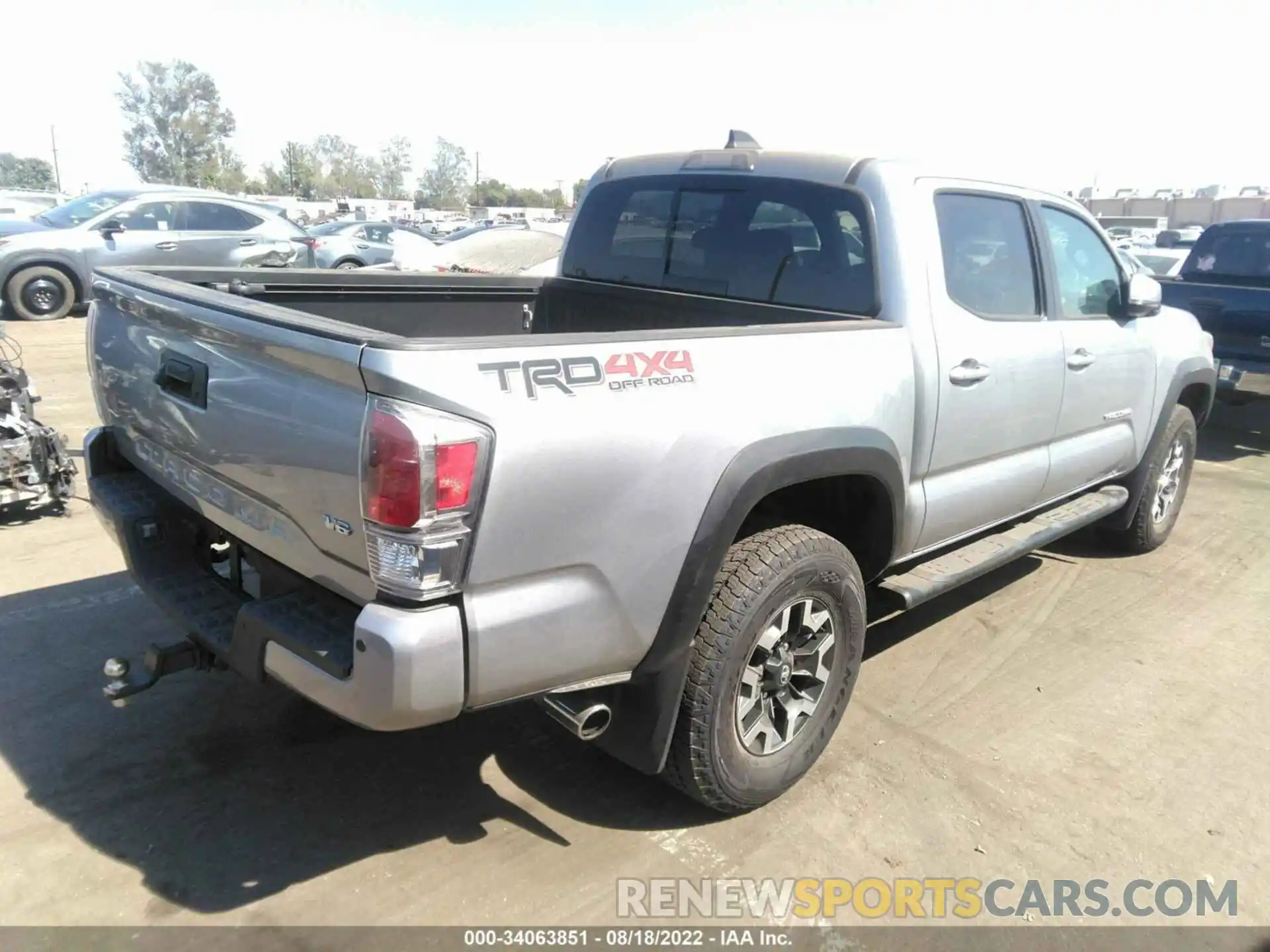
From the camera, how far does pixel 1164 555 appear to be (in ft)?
18.4

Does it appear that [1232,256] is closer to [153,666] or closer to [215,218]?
[153,666]

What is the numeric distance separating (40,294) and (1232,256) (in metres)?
14.0

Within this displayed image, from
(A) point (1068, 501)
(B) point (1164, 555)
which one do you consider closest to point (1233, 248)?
(B) point (1164, 555)

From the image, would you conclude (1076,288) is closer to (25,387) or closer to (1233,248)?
(25,387)

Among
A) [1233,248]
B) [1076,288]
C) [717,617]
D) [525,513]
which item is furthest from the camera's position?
[1233,248]

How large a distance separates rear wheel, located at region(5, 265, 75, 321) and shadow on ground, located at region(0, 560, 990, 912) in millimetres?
10431

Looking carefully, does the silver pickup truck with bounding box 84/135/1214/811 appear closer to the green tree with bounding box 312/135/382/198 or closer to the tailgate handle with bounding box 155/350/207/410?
the tailgate handle with bounding box 155/350/207/410

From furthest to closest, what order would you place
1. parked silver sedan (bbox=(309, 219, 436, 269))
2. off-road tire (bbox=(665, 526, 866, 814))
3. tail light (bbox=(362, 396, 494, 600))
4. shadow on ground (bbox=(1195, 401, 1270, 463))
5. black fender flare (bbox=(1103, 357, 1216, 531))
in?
parked silver sedan (bbox=(309, 219, 436, 269)) → shadow on ground (bbox=(1195, 401, 1270, 463)) → black fender flare (bbox=(1103, 357, 1216, 531)) → off-road tire (bbox=(665, 526, 866, 814)) → tail light (bbox=(362, 396, 494, 600))

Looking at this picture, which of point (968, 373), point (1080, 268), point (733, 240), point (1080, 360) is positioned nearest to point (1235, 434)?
point (1080, 268)

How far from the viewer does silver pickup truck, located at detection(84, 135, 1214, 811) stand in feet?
6.96

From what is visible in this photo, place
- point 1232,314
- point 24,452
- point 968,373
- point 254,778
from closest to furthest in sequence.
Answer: point 254,778, point 968,373, point 24,452, point 1232,314

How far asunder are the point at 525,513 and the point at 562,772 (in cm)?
139

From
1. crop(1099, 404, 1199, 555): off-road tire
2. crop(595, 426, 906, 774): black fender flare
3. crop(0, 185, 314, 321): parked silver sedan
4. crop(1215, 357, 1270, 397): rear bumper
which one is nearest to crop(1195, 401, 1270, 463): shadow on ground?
crop(1215, 357, 1270, 397): rear bumper

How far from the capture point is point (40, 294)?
12312 mm
